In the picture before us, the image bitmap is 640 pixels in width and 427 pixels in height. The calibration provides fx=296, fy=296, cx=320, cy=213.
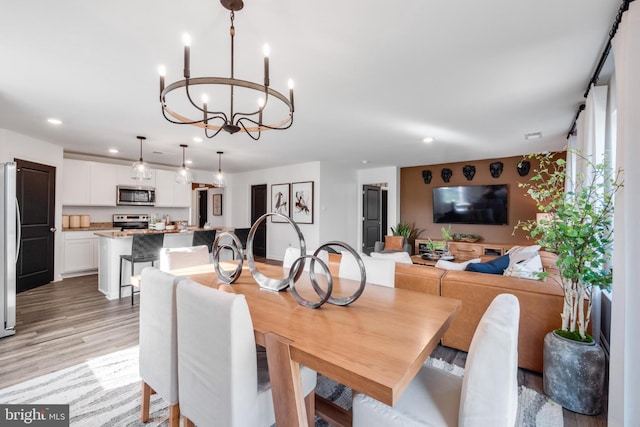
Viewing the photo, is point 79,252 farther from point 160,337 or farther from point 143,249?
point 160,337

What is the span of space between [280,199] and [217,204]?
241 cm

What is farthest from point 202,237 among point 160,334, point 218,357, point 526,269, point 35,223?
point 526,269

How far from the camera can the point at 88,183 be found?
5.48m

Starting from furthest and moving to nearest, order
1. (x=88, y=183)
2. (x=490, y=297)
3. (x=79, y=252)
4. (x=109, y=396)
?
1. (x=88, y=183)
2. (x=79, y=252)
3. (x=490, y=297)
4. (x=109, y=396)

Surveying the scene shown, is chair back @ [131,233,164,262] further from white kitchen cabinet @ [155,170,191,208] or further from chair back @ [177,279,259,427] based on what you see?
chair back @ [177,279,259,427]

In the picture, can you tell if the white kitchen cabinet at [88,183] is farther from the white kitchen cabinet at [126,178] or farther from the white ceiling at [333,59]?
the white ceiling at [333,59]

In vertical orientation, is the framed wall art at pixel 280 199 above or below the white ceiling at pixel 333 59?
below

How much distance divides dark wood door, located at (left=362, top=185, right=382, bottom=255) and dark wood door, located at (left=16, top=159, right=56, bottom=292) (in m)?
6.13

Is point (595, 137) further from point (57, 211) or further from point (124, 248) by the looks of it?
point (57, 211)

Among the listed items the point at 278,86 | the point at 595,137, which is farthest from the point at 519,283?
the point at 278,86

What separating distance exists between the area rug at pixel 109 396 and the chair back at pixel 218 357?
29.6 inches

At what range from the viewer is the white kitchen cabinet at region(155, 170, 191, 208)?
6.40 meters

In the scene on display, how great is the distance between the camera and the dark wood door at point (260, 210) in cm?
757

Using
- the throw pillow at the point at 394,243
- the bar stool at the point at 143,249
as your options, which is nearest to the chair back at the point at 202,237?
the bar stool at the point at 143,249
